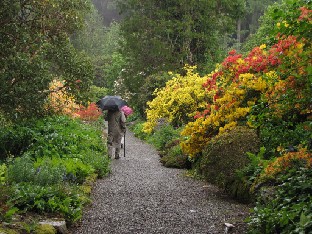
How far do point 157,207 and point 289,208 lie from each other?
8.30 feet

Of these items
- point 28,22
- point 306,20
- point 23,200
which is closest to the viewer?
point 306,20

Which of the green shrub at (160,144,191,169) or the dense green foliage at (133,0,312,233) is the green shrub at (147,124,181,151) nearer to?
the green shrub at (160,144,191,169)

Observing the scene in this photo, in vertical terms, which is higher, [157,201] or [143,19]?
[143,19]

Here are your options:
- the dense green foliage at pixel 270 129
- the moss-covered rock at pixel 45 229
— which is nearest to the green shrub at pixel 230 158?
the dense green foliage at pixel 270 129

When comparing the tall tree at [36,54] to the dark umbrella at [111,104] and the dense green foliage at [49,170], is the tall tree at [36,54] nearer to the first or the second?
the dense green foliage at [49,170]

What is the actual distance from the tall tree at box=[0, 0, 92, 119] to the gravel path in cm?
221

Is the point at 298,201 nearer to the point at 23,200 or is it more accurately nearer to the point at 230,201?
the point at 230,201

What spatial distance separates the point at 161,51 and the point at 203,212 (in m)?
18.6

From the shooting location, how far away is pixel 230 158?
766 cm

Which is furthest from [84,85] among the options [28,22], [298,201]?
[298,201]

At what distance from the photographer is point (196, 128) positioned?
9469 millimetres

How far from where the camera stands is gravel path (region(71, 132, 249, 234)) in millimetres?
5903

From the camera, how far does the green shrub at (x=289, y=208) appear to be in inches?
177

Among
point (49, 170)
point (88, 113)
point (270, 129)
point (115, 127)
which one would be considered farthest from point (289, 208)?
point (88, 113)
